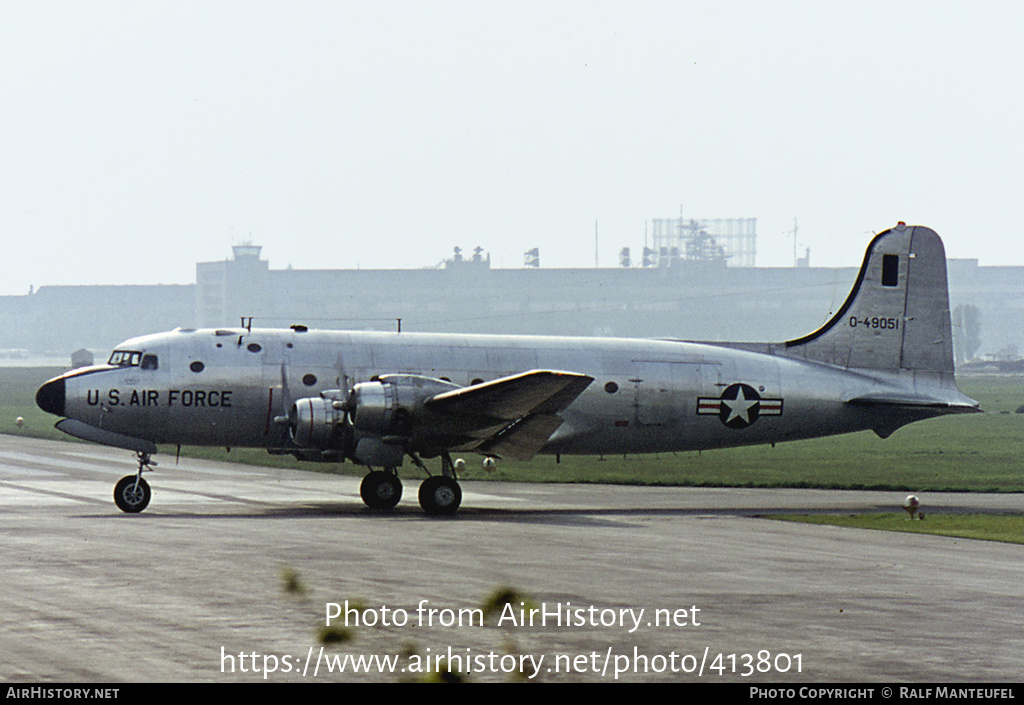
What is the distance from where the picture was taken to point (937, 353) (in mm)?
34938

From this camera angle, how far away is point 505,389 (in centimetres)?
2731

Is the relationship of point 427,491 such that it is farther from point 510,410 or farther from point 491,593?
point 491,593

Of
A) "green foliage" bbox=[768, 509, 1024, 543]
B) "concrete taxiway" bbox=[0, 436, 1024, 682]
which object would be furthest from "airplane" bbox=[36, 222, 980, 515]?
"green foliage" bbox=[768, 509, 1024, 543]

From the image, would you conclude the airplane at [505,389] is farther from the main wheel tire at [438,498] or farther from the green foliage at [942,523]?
the green foliage at [942,523]

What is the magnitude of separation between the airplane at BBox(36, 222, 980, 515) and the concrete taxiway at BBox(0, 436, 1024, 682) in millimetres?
1677

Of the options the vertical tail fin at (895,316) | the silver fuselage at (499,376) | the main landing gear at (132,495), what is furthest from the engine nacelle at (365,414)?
the vertical tail fin at (895,316)

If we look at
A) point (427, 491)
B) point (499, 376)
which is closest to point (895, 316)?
point (499, 376)

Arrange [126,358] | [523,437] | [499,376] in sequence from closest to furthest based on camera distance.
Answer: [523,437], [126,358], [499,376]

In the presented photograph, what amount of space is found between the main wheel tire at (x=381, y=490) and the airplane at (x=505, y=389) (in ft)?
0.11

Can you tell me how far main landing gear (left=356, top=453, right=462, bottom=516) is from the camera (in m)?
28.3

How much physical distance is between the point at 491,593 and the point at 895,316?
21502 millimetres
